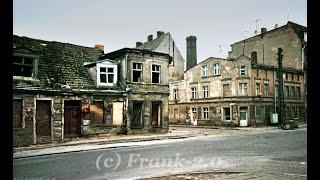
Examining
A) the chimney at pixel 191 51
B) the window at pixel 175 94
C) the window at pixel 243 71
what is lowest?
the window at pixel 175 94

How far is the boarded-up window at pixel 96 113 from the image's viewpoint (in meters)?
22.9

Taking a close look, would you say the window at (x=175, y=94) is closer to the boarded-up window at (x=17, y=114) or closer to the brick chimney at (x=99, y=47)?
the brick chimney at (x=99, y=47)

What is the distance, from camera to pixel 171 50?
4872 cm

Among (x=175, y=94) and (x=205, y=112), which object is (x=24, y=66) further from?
(x=175, y=94)

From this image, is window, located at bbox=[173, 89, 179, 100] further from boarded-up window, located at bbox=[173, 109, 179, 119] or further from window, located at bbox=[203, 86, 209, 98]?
window, located at bbox=[203, 86, 209, 98]

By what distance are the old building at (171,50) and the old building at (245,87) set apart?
340cm

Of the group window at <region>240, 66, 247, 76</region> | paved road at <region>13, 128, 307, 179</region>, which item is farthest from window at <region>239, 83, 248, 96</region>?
paved road at <region>13, 128, 307, 179</region>

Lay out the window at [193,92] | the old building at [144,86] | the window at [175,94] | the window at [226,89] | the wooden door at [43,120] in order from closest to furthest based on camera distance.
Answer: the wooden door at [43,120], the old building at [144,86], the window at [226,89], the window at [193,92], the window at [175,94]

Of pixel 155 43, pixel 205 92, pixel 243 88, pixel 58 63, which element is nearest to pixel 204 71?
pixel 205 92

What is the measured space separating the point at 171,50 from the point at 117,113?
26195 millimetres

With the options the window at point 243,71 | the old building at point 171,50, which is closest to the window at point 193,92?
the old building at point 171,50

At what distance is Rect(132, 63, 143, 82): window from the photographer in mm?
25516

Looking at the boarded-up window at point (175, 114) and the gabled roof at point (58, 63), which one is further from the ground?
the gabled roof at point (58, 63)

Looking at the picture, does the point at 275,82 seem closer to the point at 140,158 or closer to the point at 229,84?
the point at 229,84
